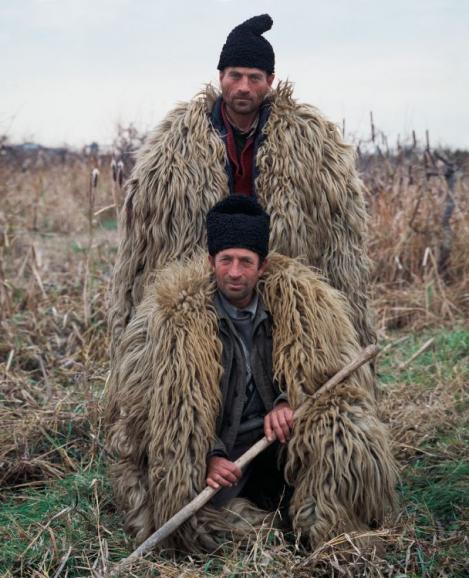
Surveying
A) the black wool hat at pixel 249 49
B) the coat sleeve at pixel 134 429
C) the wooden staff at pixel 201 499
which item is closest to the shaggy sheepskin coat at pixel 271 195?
the black wool hat at pixel 249 49

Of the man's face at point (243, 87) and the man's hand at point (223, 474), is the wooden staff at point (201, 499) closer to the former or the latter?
the man's hand at point (223, 474)

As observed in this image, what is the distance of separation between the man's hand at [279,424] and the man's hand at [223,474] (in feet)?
0.53

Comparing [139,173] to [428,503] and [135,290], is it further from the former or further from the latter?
[428,503]

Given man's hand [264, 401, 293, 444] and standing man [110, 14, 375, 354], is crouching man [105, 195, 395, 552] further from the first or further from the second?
standing man [110, 14, 375, 354]

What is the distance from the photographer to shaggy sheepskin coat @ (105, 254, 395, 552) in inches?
114

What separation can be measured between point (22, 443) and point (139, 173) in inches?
56.8

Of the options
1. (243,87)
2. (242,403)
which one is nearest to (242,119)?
(243,87)

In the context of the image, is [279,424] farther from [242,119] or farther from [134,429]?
[242,119]

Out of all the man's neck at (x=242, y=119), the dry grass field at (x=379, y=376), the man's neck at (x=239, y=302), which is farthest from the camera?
the man's neck at (x=242, y=119)

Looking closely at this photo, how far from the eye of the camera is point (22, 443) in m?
4.10

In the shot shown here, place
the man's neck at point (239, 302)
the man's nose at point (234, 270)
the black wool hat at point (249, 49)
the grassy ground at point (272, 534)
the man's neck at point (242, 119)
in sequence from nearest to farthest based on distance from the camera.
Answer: the grassy ground at point (272, 534) < the man's nose at point (234, 270) < the man's neck at point (239, 302) < the black wool hat at point (249, 49) < the man's neck at point (242, 119)

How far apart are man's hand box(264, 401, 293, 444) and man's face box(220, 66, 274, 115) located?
123 cm

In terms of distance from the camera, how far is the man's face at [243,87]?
3422 millimetres

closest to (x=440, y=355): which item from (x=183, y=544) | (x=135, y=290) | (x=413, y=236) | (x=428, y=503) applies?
(x=413, y=236)
